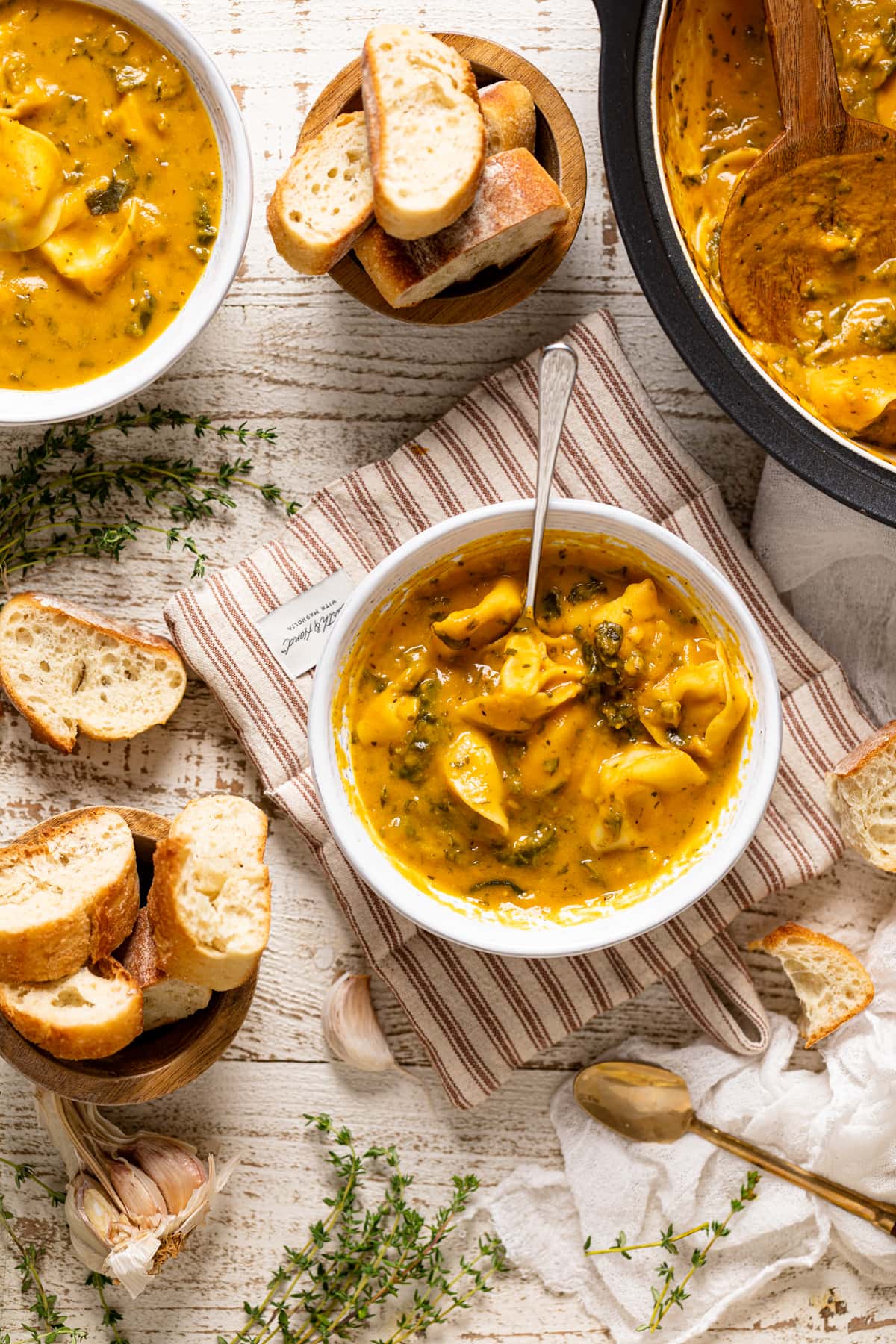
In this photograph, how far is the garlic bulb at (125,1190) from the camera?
2.38 meters

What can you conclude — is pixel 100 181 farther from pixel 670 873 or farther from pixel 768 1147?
pixel 768 1147

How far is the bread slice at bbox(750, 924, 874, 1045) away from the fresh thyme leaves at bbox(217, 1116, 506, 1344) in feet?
2.69

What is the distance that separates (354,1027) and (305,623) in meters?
0.89

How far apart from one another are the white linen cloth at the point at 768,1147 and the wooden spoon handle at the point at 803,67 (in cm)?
66

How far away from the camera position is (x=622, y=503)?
8.04ft

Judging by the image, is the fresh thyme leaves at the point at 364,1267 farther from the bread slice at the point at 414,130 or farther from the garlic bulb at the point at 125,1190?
the bread slice at the point at 414,130

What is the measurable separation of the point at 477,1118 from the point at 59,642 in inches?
54.9

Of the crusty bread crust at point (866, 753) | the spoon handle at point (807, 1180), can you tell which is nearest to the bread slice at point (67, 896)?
the spoon handle at point (807, 1180)

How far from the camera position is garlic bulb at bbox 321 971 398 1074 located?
2.53 m

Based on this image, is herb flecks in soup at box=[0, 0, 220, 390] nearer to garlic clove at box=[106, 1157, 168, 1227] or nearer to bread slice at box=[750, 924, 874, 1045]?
garlic clove at box=[106, 1157, 168, 1227]

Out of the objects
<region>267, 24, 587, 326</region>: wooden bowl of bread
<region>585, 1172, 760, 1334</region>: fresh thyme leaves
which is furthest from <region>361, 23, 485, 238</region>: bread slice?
<region>585, 1172, 760, 1334</region>: fresh thyme leaves

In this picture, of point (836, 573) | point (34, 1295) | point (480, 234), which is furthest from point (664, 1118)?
point (480, 234)

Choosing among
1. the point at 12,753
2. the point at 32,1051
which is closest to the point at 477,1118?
the point at 32,1051

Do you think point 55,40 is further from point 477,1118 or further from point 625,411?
point 477,1118
